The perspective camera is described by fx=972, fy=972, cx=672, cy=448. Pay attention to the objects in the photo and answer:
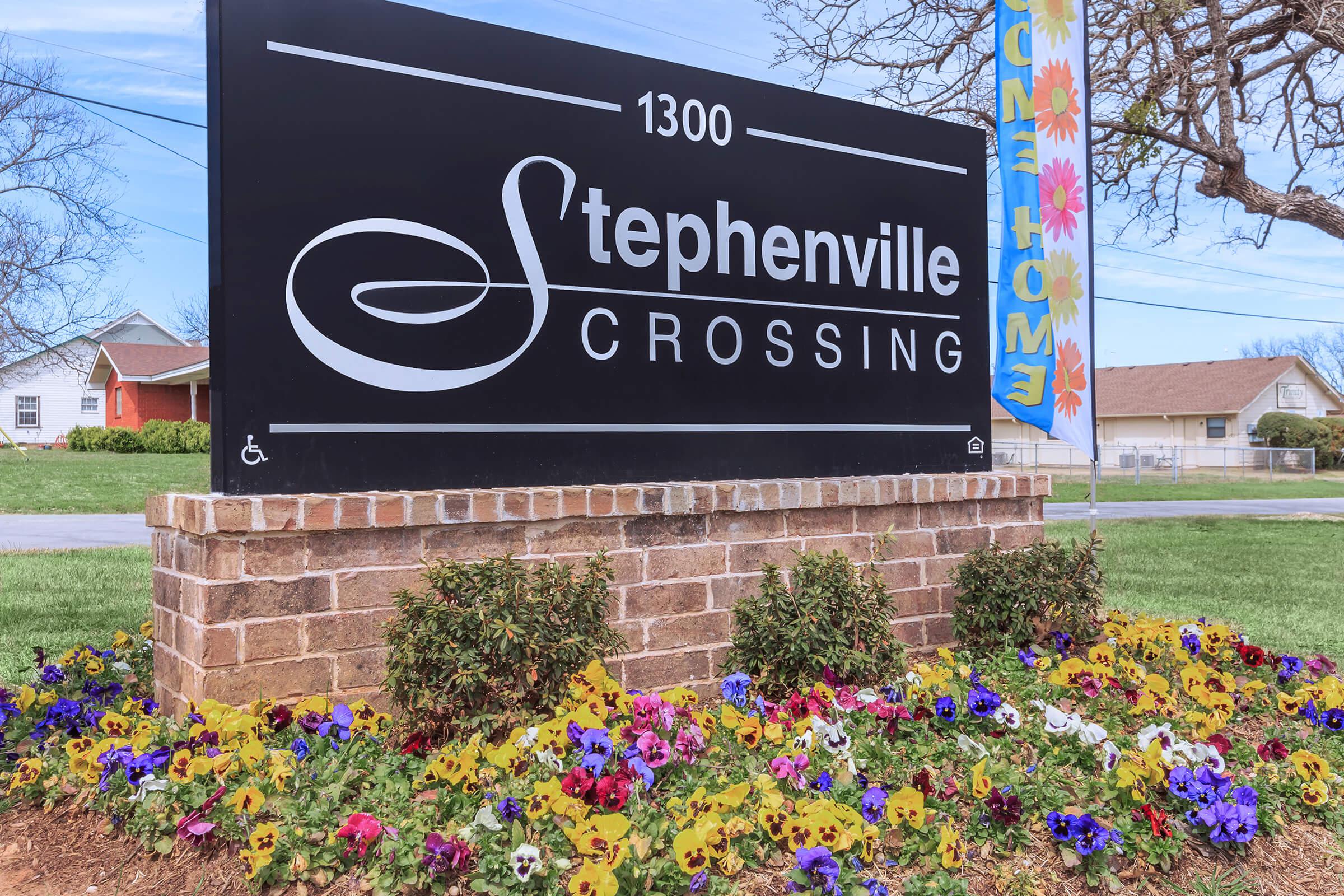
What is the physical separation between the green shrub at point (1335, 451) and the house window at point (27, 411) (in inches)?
2082

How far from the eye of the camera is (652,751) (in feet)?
9.72

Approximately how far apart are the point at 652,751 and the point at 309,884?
101 centimetres

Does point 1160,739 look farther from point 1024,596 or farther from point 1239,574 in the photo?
point 1239,574

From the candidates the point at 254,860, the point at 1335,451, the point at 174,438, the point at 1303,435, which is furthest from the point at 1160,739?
the point at 1335,451

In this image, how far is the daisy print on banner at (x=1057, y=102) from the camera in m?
5.84

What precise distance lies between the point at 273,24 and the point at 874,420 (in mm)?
3306

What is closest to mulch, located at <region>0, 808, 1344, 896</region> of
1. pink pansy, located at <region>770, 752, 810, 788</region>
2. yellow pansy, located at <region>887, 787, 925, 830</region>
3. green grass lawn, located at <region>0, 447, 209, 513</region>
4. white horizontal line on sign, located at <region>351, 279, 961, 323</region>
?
yellow pansy, located at <region>887, 787, 925, 830</region>

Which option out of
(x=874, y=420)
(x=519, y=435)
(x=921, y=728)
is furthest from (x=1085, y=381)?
(x=519, y=435)

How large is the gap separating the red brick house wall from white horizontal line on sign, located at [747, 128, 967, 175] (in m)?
34.7

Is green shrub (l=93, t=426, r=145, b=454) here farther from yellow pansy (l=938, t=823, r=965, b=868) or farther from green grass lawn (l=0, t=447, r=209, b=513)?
yellow pansy (l=938, t=823, r=965, b=868)

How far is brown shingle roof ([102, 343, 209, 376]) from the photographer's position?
3522 centimetres

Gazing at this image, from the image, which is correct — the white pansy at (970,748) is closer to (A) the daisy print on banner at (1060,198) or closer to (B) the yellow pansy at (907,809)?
(B) the yellow pansy at (907,809)

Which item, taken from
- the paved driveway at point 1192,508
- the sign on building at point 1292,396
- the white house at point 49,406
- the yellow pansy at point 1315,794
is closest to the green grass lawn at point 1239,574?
the paved driveway at point 1192,508

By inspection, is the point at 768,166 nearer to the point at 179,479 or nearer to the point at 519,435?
the point at 519,435
